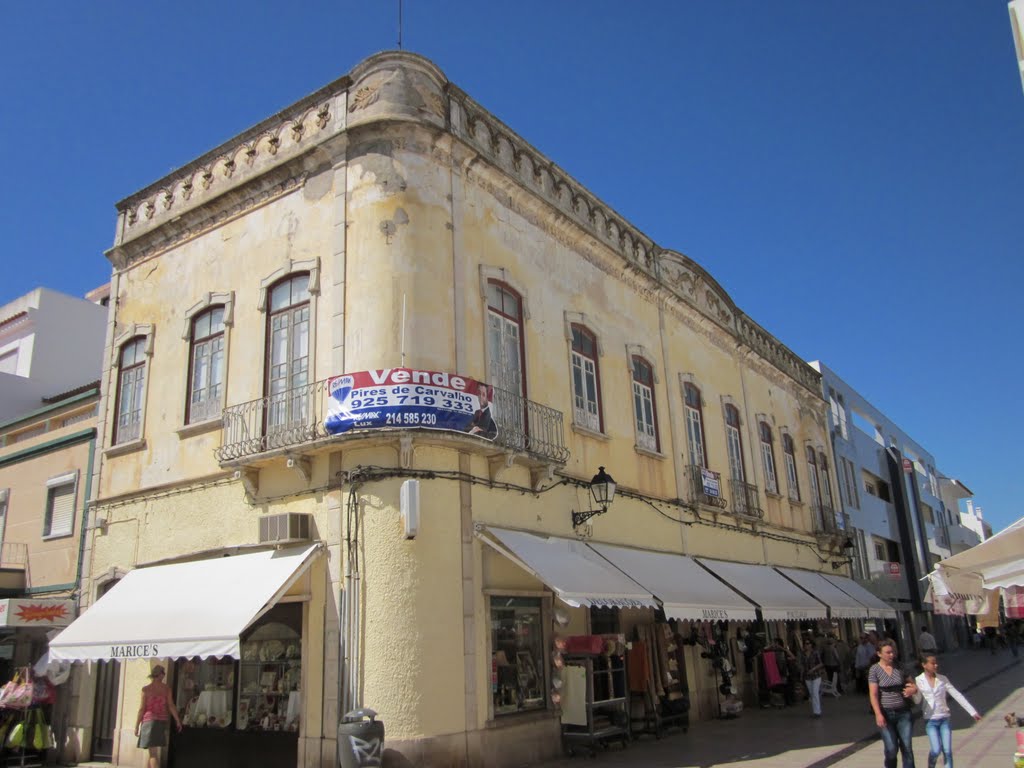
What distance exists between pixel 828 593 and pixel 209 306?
15377 millimetres

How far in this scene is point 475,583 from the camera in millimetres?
10836

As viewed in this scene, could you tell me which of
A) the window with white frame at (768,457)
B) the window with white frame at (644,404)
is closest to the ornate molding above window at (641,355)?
the window with white frame at (644,404)

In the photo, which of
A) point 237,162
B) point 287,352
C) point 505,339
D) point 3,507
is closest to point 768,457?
point 505,339

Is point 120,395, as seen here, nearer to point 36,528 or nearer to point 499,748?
point 36,528

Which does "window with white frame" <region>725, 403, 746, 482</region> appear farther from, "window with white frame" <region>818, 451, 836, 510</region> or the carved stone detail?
the carved stone detail

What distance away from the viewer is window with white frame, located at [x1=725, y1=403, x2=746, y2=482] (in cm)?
1959

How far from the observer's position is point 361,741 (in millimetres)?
Result: 8852

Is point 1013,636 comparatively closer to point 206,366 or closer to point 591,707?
point 591,707

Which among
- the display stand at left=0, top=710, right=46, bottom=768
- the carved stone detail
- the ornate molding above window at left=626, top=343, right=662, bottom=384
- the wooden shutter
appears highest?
the carved stone detail

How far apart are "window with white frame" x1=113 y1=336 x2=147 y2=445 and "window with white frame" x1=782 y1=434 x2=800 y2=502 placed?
53.9ft

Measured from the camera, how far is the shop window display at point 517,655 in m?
11.1

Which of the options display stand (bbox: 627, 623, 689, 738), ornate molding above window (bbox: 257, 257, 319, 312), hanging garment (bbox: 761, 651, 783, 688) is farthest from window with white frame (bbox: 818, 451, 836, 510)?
ornate molding above window (bbox: 257, 257, 319, 312)

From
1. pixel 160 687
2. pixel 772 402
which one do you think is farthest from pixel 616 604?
pixel 772 402

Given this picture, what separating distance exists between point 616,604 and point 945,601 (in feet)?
13.0
